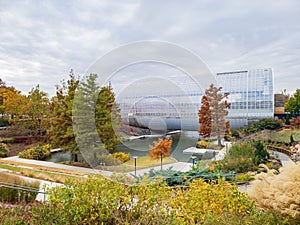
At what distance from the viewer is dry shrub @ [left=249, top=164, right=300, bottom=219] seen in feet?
10.8

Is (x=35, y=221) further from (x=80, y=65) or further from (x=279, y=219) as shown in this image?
(x=80, y=65)

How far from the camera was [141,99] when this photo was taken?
11.7 meters

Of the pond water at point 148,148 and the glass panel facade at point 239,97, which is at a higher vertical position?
the glass panel facade at point 239,97

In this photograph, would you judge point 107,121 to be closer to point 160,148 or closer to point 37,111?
point 160,148

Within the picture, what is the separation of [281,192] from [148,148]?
9333 mm

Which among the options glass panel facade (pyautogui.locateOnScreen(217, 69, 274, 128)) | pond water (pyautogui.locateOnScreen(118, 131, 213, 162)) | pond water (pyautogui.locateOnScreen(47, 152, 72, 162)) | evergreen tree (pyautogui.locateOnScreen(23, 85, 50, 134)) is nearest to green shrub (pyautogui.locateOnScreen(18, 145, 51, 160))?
pond water (pyautogui.locateOnScreen(47, 152, 72, 162))

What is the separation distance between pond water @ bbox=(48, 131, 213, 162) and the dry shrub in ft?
25.1

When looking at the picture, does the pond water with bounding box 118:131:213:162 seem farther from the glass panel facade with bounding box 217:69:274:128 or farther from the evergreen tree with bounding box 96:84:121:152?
the glass panel facade with bounding box 217:69:274:128

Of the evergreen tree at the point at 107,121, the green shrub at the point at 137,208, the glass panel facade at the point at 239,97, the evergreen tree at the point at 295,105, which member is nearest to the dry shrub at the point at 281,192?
the green shrub at the point at 137,208

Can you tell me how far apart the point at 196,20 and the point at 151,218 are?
30.3ft

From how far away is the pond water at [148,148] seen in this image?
12.8 meters

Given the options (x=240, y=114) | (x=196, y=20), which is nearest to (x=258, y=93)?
(x=240, y=114)

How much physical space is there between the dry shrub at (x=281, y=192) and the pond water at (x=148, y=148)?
7.65 metres

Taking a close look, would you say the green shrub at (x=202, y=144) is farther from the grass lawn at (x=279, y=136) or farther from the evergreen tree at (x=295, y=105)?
the evergreen tree at (x=295, y=105)
